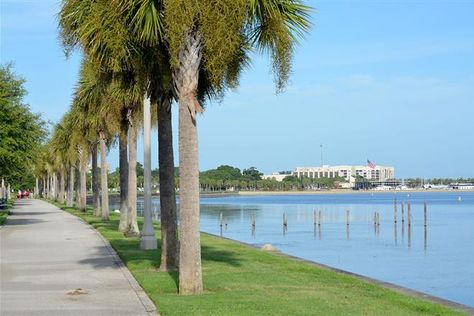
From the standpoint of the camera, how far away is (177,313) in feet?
36.0

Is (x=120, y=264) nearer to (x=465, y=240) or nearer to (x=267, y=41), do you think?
(x=267, y=41)

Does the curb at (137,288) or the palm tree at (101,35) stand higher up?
the palm tree at (101,35)

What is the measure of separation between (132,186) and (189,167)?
16585 millimetres

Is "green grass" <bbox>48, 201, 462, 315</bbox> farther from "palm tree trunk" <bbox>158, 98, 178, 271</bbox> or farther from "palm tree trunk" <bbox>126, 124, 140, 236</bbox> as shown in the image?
"palm tree trunk" <bbox>126, 124, 140, 236</bbox>

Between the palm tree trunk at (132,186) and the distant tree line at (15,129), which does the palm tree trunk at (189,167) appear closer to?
the palm tree trunk at (132,186)

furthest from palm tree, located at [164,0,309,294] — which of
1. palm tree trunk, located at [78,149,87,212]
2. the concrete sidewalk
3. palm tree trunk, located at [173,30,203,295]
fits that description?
palm tree trunk, located at [78,149,87,212]

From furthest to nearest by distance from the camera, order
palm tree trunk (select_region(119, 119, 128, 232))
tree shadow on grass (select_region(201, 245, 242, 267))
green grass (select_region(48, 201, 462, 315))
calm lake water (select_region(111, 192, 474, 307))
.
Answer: palm tree trunk (select_region(119, 119, 128, 232)) < calm lake water (select_region(111, 192, 474, 307)) < tree shadow on grass (select_region(201, 245, 242, 267)) < green grass (select_region(48, 201, 462, 315))

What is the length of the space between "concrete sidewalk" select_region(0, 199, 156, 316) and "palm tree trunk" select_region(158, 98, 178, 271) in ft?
3.46

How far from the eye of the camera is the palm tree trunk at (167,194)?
1680 centimetres

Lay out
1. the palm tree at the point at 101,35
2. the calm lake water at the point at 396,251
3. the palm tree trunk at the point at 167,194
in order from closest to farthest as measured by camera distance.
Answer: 1. the palm tree at the point at 101,35
2. the palm tree trunk at the point at 167,194
3. the calm lake water at the point at 396,251

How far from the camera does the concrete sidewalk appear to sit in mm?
11870

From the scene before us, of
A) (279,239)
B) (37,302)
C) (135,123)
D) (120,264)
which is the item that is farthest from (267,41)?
(279,239)

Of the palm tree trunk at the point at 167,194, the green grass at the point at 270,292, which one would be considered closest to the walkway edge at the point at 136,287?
the green grass at the point at 270,292

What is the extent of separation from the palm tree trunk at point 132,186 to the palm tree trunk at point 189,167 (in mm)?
15717
